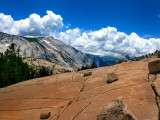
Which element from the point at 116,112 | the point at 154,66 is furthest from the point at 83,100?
the point at 154,66

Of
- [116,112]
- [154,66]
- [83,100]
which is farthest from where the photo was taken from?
[154,66]

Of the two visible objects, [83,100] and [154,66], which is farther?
[154,66]

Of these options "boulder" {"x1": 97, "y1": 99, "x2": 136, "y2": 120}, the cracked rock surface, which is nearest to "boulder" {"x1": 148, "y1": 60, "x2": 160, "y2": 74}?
the cracked rock surface

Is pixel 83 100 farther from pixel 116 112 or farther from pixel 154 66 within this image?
pixel 154 66

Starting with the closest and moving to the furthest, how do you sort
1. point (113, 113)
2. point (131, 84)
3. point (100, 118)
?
point (113, 113) < point (100, 118) < point (131, 84)

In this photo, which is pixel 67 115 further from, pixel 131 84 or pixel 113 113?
pixel 131 84

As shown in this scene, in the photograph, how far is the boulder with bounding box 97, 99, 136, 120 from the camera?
223 inches

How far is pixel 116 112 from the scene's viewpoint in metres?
5.94

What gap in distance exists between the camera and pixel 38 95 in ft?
47.6

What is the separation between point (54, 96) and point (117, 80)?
260 inches

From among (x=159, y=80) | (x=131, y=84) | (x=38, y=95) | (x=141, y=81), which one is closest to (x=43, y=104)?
(x=38, y=95)

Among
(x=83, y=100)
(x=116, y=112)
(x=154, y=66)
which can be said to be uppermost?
(x=154, y=66)

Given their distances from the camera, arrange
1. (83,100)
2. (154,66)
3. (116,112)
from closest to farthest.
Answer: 1. (116,112)
2. (83,100)
3. (154,66)

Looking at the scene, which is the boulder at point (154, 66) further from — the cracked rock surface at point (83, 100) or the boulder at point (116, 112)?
the boulder at point (116, 112)
